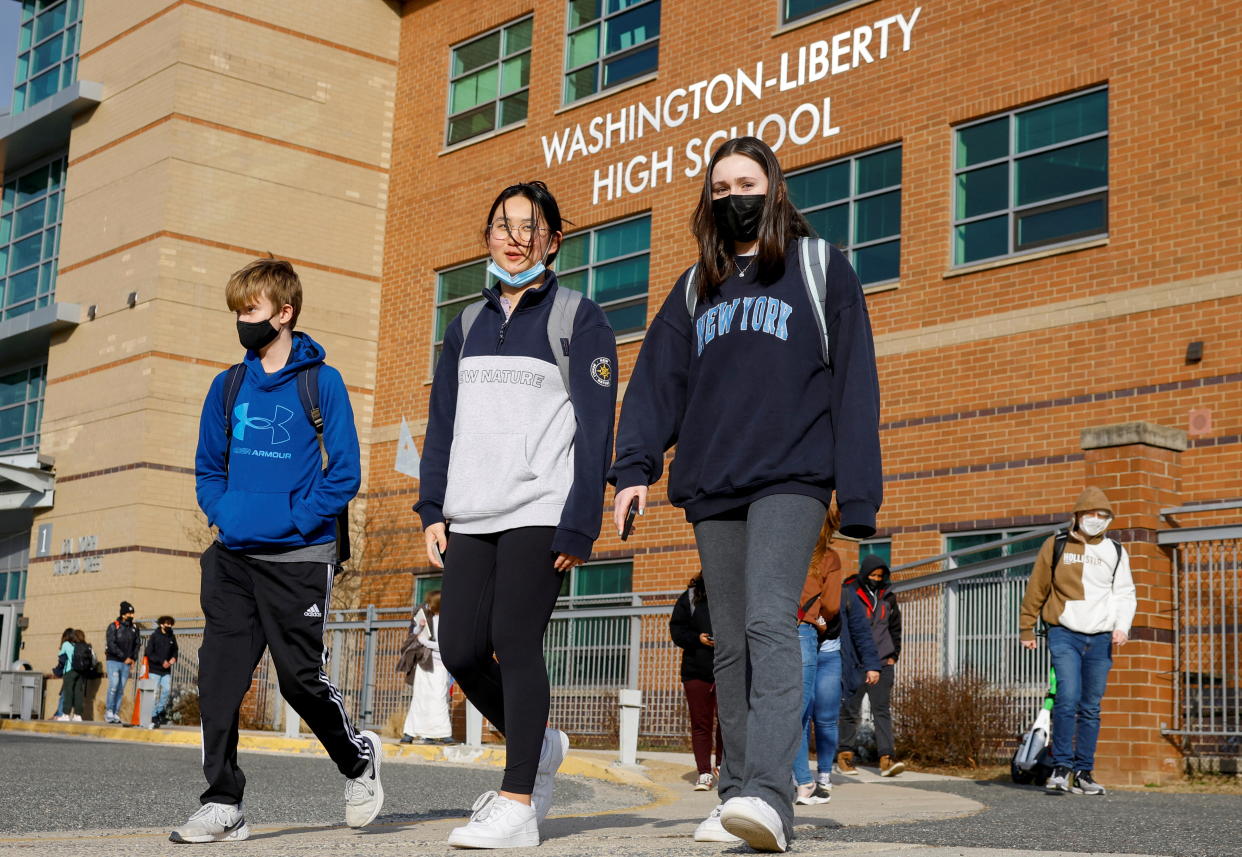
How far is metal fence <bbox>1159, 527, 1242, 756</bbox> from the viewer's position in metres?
12.2

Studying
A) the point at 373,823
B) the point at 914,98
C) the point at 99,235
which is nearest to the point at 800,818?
the point at 373,823

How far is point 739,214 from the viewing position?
5102 millimetres

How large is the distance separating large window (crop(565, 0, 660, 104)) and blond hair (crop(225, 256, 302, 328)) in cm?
1774

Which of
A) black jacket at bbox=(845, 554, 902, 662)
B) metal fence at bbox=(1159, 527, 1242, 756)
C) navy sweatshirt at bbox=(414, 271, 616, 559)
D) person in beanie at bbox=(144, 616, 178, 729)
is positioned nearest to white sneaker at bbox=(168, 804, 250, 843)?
navy sweatshirt at bbox=(414, 271, 616, 559)

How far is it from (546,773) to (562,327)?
1525mm

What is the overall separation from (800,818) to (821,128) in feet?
47.9

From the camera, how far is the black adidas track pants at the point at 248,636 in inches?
219

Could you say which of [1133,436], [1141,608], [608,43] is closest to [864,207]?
[608,43]

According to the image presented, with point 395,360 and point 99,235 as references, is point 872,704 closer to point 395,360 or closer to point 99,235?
point 395,360

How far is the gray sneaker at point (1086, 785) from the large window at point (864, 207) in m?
9.25

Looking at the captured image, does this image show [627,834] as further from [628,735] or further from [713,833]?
[628,735]

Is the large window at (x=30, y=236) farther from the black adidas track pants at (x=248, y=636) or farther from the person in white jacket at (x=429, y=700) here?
the black adidas track pants at (x=248, y=636)

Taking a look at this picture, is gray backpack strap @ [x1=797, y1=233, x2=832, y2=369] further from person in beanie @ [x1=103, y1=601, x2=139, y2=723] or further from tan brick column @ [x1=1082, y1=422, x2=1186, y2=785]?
person in beanie @ [x1=103, y1=601, x2=139, y2=723]

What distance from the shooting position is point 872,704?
13.1 meters
